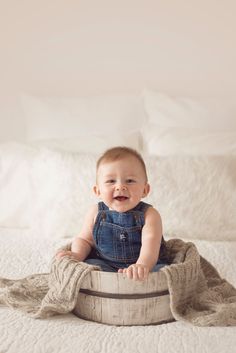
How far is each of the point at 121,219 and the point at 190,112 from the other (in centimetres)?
117

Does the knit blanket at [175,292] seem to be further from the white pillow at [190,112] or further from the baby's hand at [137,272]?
the white pillow at [190,112]

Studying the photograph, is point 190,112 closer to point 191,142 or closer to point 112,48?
point 191,142

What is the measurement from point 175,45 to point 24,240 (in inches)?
47.9

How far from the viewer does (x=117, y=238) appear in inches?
56.5

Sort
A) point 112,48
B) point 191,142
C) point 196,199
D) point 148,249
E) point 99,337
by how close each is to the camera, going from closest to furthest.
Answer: point 99,337 → point 148,249 → point 196,199 → point 191,142 → point 112,48

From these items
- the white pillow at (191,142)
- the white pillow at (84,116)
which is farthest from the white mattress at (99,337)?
the white pillow at (84,116)

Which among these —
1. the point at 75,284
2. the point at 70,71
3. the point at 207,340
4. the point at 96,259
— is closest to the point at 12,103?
the point at 70,71

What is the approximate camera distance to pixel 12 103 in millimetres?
2867

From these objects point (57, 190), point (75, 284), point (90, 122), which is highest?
point (90, 122)

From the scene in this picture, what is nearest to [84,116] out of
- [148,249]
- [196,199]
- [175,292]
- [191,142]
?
[191,142]

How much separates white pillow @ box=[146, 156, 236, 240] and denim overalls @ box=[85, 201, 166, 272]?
53 centimetres

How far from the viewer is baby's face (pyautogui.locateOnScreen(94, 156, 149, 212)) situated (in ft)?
4.71

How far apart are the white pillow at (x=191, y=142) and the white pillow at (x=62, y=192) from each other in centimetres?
35

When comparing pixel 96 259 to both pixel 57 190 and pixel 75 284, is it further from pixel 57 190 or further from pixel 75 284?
pixel 57 190
